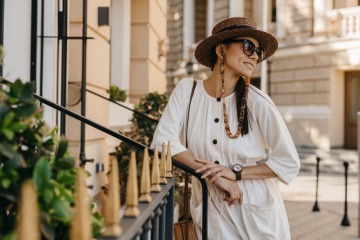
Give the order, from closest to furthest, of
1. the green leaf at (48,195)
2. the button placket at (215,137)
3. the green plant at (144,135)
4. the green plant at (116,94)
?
the green leaf at (48,195), the button placket at (215,137), the green plant at (144,135), the green plant at (116,94)

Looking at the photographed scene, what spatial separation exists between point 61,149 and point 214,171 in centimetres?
144

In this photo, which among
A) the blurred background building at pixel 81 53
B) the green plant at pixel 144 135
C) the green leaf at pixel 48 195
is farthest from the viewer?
the green plant at pixel 144 135

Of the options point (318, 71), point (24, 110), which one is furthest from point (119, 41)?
Answer: point (318, 71)

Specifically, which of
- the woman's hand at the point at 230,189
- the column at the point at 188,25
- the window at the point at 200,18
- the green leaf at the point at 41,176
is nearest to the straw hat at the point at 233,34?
the woman's hand at the point at 230,189

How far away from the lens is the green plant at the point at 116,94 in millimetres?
7793

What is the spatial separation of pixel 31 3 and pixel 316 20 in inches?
632

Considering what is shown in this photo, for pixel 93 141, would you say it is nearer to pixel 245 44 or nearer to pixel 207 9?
pixel 245 44

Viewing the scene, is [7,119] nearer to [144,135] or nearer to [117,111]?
[144,135]

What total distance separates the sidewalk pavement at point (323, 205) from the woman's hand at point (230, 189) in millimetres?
4552

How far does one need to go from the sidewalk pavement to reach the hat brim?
4470 millimetres

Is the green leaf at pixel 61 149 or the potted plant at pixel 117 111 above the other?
the potted plant at pixel 117 111

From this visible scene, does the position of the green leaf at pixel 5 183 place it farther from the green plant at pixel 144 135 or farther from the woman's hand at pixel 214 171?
the green plant at pixel 144 135

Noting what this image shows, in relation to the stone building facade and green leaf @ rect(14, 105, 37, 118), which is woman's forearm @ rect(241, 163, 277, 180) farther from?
the stone building facade

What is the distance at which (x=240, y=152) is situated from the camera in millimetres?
2816
